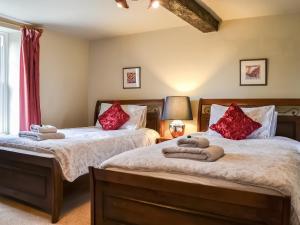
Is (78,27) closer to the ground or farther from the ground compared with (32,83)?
farther from the ground

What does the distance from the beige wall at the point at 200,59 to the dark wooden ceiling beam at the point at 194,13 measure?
0.96 feet

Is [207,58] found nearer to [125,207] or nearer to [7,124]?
[125,207]

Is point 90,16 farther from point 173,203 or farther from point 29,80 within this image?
point 173,203

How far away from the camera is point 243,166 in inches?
70.2

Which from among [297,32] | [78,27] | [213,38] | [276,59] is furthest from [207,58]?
[78,27]

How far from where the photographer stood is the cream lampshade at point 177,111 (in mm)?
3809

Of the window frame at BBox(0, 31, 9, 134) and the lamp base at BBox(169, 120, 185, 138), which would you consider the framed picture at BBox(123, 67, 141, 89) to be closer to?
the lamp base at BBox(169, 120, 185, 138)

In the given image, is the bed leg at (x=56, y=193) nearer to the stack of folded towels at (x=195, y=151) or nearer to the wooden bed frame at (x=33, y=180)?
the wooden bed frame at (x=33, y=180)

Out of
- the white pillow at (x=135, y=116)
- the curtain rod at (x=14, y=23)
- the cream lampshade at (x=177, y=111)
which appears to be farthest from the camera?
the white pillow at (x=135, y=116)

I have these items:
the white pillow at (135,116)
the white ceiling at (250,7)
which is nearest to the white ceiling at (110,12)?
the white ceiling at (250,7)

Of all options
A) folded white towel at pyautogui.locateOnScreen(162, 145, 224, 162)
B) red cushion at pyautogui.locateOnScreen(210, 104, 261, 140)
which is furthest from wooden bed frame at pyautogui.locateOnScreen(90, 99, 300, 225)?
red cushion at pyautogui.locateOnScreen(210, 104, 261, 140)

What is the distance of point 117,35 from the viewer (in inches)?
183

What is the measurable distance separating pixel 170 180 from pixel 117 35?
3416 mm

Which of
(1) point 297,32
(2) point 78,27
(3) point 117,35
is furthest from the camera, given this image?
(3) point 117,35
